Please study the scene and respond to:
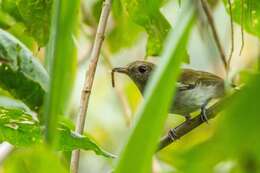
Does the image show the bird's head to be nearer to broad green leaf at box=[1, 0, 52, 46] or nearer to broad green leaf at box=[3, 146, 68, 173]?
broad green leaf at box=[1, 0, 52, 46]

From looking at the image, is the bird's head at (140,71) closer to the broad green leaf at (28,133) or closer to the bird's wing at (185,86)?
the bird's wing at (185,86)

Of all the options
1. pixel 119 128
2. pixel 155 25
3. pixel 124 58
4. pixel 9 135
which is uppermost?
pixel 155 25

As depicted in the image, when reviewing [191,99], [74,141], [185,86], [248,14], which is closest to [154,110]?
[74,141]

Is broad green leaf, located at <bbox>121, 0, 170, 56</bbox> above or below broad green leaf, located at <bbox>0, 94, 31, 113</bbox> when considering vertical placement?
above

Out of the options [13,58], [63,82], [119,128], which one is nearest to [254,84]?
[63,82]

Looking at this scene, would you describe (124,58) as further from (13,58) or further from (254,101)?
(254,101)

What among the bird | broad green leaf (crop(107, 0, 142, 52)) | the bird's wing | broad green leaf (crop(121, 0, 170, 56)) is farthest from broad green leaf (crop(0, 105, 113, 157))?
the bird's wing

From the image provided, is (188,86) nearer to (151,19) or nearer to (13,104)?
(151,19)
